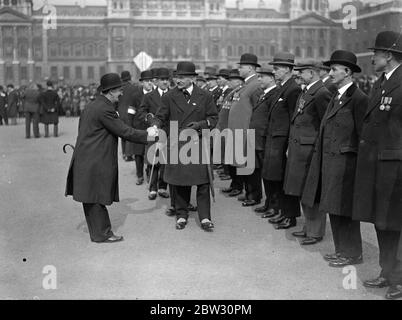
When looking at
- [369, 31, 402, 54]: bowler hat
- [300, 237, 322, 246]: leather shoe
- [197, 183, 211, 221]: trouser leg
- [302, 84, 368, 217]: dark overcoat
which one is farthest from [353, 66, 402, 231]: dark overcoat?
[197, 183, 211, 221]: trouser leg

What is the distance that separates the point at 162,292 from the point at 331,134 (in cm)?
220

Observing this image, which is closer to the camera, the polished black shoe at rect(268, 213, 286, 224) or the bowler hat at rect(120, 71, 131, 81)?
the polished black shoe at rect(268, 213, 286, 224)

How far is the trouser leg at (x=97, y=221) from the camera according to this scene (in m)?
6.09

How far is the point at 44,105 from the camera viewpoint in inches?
749

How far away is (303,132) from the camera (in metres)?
6.01

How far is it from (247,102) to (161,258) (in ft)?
11.2

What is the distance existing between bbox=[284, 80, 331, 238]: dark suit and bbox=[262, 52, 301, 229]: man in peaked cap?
37 cm

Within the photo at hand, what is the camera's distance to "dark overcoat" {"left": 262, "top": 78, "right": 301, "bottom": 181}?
6531 mm

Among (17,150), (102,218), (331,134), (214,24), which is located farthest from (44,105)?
(214,24)

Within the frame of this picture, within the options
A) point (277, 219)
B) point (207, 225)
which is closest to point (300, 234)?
point (277, 219)

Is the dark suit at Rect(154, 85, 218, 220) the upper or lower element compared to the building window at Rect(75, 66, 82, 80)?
lower

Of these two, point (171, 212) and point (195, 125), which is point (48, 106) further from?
point (195, 125)

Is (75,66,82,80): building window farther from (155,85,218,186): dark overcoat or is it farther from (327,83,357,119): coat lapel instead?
(327,83,357,119): coat lapel

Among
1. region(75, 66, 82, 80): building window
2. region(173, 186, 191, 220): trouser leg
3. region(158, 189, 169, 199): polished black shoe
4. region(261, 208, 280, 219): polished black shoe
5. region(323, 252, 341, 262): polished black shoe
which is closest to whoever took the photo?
region(323, 252, 341, 262): polished black shoe
